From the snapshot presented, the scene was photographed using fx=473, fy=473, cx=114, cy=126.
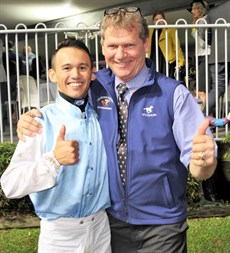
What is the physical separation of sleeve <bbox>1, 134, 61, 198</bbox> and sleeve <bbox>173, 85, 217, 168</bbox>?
1.84 feet

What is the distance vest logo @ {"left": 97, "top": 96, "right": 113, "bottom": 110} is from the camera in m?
2.29

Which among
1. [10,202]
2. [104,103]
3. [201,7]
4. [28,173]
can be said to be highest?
[201,7]

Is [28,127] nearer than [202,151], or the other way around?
[202,151]

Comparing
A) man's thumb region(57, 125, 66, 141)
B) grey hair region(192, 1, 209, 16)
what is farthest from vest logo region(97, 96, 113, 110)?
grey hair region(192, 1, 209, 16)

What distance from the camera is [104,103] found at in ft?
7.58

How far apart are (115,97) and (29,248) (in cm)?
244

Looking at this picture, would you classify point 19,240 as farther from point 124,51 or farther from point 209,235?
point 124,51

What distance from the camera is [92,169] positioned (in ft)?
7.22

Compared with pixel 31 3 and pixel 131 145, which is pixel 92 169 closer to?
pixel 131 145

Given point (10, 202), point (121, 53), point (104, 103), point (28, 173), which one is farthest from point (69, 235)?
point (10, 202)

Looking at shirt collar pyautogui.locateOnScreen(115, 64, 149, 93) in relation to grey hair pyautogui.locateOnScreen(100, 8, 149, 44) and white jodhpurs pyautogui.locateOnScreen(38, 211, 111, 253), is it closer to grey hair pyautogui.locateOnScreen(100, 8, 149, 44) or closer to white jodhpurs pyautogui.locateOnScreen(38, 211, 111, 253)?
grey hair pyautogui.locateOnScreen(100, 8, 149, 44)

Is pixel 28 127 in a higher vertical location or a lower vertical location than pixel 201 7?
lower

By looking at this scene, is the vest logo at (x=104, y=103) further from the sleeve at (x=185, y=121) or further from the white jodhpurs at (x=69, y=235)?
the white jodhpurs at (x=69, y=235)

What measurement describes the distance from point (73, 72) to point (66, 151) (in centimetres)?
43
